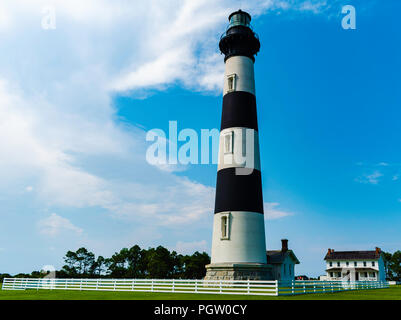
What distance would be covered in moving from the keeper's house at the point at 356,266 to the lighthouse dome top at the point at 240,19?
43425 mm

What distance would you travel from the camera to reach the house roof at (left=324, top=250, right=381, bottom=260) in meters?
55.6

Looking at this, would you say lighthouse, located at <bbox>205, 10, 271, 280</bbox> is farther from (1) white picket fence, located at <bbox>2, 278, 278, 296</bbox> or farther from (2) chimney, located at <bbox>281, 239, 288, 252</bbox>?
(2) chimney, located at <bbox>281, 239, 288, 252</bbox>

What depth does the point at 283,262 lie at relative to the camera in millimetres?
Answer: 33188

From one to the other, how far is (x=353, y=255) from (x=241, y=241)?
1678 inches

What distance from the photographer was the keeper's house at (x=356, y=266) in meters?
54.9

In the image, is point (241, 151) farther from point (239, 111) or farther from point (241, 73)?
point (241, 73)

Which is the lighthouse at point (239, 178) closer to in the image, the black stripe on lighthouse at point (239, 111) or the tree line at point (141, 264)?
the black stripe on lighthouse at point (239, 111)

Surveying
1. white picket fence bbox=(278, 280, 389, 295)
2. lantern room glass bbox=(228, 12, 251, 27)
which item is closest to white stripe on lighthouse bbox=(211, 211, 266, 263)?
white picket fence bbox=(278, 280, 389, 295)

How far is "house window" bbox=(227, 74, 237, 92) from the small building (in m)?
15.9

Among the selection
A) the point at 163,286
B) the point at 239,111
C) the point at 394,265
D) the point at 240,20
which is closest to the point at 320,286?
the point at 163,286

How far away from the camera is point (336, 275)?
56.4 metres
